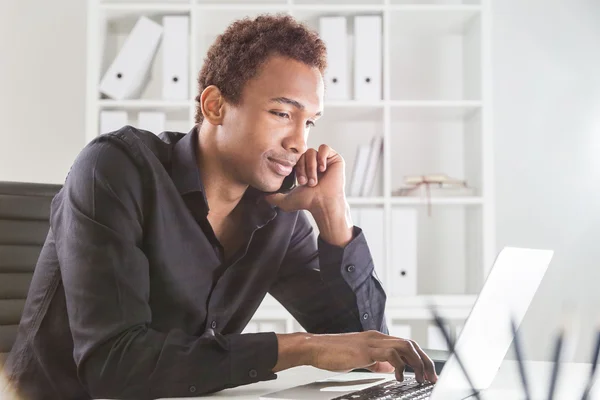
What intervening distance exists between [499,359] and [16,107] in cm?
268

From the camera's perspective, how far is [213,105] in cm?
142

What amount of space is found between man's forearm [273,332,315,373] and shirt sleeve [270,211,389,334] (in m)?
0.40

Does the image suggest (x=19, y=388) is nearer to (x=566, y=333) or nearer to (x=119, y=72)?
(x=566, y=333)

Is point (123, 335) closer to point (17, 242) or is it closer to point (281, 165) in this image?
point (281, 165)

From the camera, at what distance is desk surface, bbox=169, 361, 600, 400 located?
3.16 ft

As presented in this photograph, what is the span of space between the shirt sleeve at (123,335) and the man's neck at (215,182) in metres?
0.32

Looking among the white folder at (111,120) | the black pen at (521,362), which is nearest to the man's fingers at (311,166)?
the black pen at (521,362)

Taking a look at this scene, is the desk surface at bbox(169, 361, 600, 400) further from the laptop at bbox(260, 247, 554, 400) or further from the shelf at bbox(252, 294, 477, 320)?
the shelf at bbox(252, 294, 477, 320)

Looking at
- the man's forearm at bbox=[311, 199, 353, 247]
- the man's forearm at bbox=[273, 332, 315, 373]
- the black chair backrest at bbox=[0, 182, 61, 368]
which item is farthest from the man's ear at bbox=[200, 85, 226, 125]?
the man's forearm at bbox=[273, 332, 315, 373]

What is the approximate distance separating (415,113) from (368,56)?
1.05 ft

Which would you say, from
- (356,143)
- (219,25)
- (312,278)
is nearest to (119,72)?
(219,25)

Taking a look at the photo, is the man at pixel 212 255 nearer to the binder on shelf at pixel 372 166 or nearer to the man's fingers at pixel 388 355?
the man's fingers at pixel 388 355

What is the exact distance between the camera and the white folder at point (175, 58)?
2.83 meters

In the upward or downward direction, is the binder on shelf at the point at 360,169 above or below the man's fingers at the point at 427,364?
above
